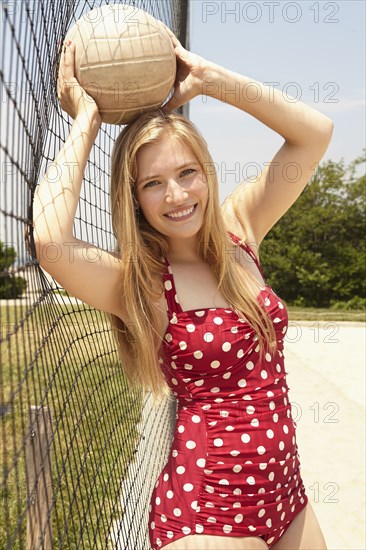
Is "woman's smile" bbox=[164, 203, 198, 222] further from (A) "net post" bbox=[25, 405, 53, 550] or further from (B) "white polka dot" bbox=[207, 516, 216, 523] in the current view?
(B) "white polka dot" bbox=[207, 516, 216, 523]

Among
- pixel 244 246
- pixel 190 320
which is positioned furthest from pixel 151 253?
pixel 244 246

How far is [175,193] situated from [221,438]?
63 centimetres

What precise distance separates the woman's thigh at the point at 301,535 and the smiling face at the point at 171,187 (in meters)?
0.82

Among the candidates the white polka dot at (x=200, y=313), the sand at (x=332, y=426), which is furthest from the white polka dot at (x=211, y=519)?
the sand at (x=332, y=426)

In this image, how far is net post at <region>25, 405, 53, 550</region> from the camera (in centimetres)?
161

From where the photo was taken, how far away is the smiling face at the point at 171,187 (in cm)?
190

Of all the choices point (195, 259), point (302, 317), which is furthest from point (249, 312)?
point (302, 317)

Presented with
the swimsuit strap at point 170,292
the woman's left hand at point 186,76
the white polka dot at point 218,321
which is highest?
the woman's left hand at point 186,76

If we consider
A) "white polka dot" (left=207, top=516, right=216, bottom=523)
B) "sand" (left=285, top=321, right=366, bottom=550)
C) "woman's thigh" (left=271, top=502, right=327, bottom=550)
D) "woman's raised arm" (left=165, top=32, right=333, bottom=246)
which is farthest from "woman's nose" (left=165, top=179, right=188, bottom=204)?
"sand" (left=285, top=321, right=366, bottom=550)

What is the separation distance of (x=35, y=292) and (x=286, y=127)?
0.90 metres

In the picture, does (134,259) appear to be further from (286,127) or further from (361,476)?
(361,476)

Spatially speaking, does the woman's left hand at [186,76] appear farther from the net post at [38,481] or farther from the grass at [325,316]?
the grass at [325,316]

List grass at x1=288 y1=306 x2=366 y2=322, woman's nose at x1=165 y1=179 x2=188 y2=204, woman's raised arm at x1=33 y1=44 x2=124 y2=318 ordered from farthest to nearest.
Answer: grass at x1=288 y1=306 x2=366 y2=322 < woman's nose at x1=165 y1=179 x2=188 y2=204 < woman's raised arm at x1=33 y1=44 x2=124 y2=318

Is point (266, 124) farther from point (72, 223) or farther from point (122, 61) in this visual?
point (72, 223)
